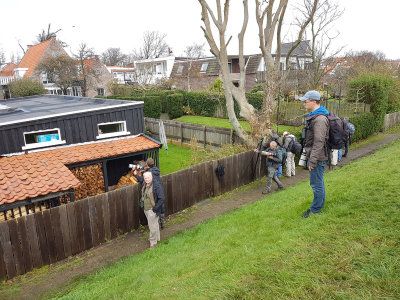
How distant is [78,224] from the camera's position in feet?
24.2

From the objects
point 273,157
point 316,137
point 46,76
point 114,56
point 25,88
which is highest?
point 114,56

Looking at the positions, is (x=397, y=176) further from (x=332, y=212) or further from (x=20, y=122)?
(x=20, y=122)

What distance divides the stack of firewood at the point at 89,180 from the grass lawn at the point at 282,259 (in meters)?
5.57

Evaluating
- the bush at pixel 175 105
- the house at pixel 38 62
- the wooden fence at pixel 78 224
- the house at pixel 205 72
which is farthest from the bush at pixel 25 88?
the wooden fence at pixel 78 224

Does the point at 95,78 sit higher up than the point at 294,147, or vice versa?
the point at 95,78

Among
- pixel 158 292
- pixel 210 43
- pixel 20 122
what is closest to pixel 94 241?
pixel 158 292

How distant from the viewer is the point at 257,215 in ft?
23.7

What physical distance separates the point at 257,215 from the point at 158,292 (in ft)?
11.3

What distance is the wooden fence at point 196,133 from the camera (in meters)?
16.7

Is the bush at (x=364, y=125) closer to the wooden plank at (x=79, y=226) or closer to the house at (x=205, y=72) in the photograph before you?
the wooden plank at (x=79, y=226)

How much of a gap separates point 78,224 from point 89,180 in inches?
178

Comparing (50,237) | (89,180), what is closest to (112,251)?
(50,237)

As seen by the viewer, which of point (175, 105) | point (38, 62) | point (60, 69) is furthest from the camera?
point (38, 62)

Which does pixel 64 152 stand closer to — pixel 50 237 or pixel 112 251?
pixel 50 237
